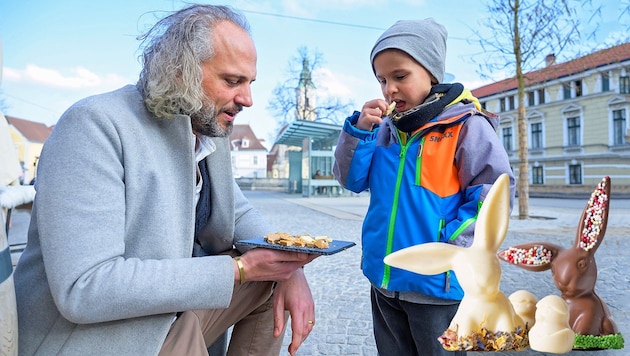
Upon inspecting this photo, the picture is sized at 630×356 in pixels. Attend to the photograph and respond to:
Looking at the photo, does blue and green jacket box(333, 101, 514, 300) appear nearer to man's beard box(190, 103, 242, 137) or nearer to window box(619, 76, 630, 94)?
man's beard box(190, 103, 242, 137)

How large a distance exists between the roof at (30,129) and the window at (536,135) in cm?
4463

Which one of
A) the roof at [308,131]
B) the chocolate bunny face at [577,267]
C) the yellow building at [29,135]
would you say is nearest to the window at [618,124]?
the roof at [308,131]

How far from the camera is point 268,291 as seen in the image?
1.56 m

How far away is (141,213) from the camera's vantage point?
1.09 meters

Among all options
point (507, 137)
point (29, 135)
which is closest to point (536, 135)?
point (507, 137)

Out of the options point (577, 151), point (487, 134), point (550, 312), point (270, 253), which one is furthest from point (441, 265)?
point (577, 151)

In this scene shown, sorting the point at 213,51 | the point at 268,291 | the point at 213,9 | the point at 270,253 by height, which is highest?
the point at 213,9

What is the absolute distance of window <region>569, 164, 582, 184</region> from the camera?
2060 cm

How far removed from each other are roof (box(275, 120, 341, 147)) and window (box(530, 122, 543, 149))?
40.1ft

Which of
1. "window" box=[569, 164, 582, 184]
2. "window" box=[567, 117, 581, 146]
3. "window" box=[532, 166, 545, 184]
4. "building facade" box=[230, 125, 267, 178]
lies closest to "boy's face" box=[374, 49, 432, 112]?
"window" box=[567, 117, 581, 146]

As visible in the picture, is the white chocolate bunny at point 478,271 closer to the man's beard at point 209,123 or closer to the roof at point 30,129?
the man's beard at point 209,123

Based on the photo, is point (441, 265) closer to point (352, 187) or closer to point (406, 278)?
point (406, 278)

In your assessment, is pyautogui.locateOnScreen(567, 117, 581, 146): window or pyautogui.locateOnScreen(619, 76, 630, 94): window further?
pyautogui.locateOnScreen(567, 117, 581, 146): window

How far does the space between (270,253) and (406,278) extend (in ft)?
1.46
